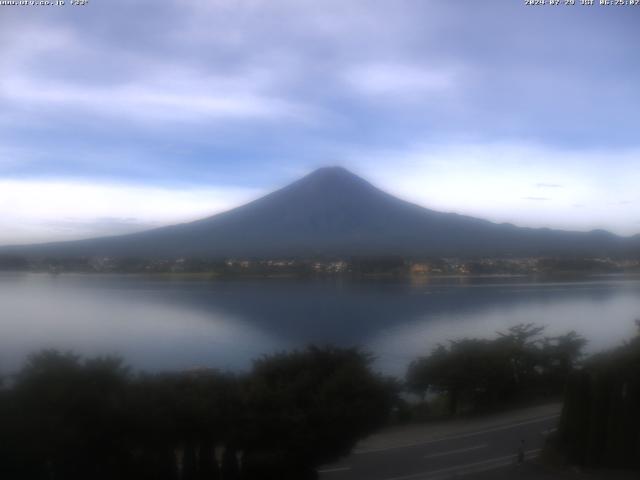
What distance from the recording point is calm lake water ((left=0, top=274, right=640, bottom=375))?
1051cm

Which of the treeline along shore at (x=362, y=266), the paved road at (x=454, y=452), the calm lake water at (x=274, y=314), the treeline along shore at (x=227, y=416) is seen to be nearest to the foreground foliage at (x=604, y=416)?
the treeline along shore at (x=227, y=416)

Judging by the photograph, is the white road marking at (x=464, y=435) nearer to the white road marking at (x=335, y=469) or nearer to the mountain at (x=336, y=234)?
the white road marking at (x=335, y=469)

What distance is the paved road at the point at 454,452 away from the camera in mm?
7266

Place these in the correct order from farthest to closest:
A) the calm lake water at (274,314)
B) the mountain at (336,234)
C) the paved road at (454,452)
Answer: the mountain at (336,234), the calm lake water at (274,314), the paved road at (454,452)

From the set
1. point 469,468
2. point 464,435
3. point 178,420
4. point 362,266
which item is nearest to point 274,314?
point 362,266

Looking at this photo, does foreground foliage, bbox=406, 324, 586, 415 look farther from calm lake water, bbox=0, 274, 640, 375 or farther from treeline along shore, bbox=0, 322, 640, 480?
treeline along shore, bbox=0, 322, 640, 480

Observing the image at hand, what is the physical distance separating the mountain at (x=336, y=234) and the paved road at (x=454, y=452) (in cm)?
954

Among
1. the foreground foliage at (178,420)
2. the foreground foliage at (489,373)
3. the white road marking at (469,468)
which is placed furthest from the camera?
the foreground foliage at (489,373)

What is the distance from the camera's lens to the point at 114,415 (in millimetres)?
5949

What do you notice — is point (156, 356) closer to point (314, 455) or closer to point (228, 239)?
point (314, 455)

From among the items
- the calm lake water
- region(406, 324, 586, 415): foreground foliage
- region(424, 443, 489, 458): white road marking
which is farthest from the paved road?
the calm lake water

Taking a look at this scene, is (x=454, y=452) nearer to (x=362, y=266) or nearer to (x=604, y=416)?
(x=604, y=416)

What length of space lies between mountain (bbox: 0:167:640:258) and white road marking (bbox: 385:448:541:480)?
10.6 metres

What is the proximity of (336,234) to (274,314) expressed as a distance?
660 inches
